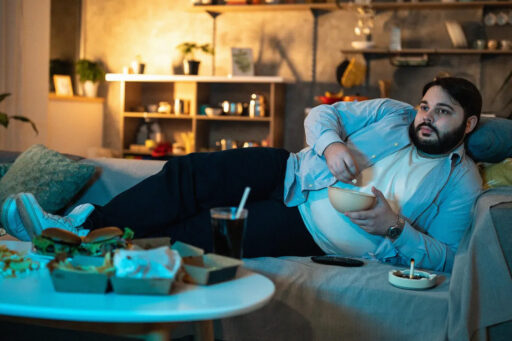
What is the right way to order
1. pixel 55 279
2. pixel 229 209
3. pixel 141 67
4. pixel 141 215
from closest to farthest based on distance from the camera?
1. pixel 55 279
2. pixel 229 209
3. pixel 141 215
4. pixel 141 67

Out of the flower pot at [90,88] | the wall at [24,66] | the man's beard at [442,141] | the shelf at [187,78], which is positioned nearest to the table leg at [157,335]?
the man's beard at [442,141]

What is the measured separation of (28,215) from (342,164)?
0.89 metres

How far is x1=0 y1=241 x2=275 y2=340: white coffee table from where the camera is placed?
41.7 inches

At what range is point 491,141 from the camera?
6.74 ft

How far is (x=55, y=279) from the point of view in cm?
117

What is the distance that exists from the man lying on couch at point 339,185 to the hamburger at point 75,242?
0.37 metres

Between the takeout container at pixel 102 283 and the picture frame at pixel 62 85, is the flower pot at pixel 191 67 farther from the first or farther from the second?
the takeout container at pixel 102 283

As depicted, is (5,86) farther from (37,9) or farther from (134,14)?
(134,14)

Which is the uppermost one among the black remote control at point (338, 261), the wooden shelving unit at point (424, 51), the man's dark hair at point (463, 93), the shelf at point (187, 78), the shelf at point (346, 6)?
the shelf at point (346, 6)

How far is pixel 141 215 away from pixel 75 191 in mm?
807

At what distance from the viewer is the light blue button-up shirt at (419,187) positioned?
1937 mm

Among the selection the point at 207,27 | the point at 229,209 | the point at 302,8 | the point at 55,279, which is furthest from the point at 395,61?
the point at 55,279

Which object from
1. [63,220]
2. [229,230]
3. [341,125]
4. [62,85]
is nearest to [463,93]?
[341,125]

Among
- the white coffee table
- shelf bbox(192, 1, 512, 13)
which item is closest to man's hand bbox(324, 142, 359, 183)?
the white coffee table
